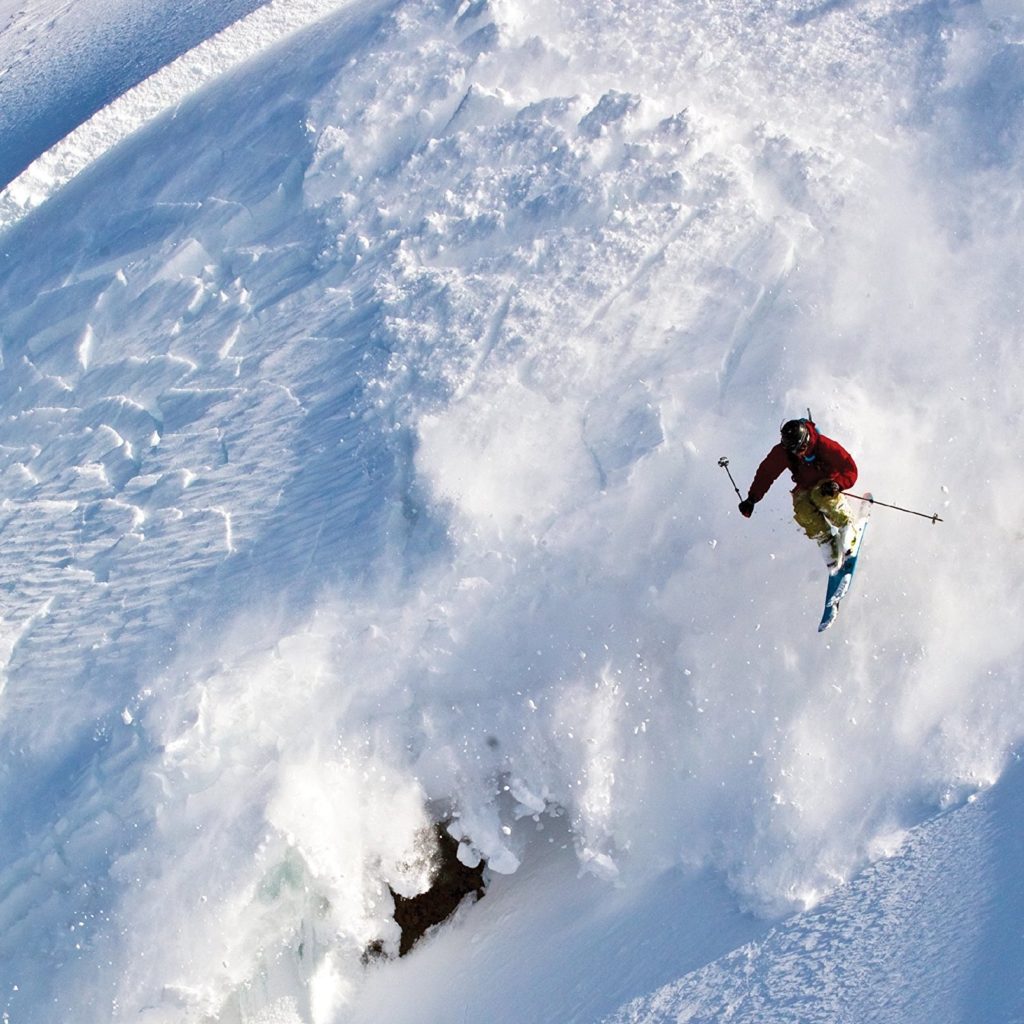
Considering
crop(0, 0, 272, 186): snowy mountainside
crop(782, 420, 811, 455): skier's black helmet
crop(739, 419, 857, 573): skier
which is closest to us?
crop(782, 420, 811, 455): skier's black helmet

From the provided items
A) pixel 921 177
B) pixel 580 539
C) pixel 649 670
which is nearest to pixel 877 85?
pixel 921 177

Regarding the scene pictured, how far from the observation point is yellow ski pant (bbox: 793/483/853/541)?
304 inches

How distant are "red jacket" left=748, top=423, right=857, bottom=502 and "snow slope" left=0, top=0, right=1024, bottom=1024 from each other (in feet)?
4.14

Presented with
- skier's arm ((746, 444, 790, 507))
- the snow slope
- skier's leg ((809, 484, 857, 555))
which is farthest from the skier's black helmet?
the snow slope

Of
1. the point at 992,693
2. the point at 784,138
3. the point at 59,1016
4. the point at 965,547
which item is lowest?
the point at 992,693

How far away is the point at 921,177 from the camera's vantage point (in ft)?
33.5

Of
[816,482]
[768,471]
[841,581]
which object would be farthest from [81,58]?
[841,581]

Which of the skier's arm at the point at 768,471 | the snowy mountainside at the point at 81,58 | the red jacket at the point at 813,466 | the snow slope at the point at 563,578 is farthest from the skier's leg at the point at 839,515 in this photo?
the snowy mountainside at the point at 81,58

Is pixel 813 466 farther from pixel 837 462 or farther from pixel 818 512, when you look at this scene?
pixel 818 512

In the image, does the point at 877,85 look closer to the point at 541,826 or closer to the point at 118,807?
the point at 541,826

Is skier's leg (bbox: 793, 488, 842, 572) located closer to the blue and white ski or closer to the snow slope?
the blue and white ski

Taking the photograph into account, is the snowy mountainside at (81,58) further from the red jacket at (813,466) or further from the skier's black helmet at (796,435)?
the skier's black helmet at (796,435)

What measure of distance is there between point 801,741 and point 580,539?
2.66 meters

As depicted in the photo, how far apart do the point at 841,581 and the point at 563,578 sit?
8.14 ft
